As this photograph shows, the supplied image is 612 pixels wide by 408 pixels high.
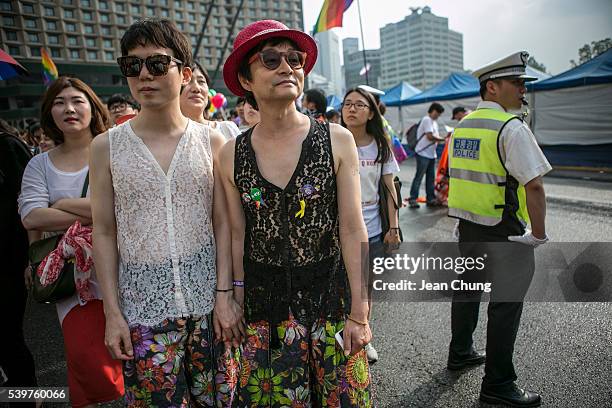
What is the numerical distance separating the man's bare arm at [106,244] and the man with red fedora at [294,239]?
478 mm

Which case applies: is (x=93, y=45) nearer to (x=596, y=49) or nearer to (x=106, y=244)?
(x=596, y=49)

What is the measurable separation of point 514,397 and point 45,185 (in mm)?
2904

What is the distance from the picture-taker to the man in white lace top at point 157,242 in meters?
1.54

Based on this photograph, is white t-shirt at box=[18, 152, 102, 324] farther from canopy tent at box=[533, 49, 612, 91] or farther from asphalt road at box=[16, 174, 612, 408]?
canopy tent at box=[533, 49, 612, 91]

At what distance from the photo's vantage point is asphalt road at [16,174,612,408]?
2371 mm

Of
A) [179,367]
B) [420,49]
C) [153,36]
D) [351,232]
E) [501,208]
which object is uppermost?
[420,49]

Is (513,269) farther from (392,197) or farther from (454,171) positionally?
(392,197)

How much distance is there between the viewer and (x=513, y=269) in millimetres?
2316

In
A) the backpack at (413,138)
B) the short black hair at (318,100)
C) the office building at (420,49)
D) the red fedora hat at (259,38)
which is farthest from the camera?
the office building at (420,49)

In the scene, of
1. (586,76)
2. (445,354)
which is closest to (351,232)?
(445,354)

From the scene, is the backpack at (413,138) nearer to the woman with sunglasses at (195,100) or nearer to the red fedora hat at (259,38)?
the woman with sunglasses at (195,100)

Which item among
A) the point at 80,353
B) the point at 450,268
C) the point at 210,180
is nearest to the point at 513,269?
the point at 450,268

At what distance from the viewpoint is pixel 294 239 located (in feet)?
5.05

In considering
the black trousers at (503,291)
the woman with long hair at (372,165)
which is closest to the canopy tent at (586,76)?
the woman with long hair at (372,165)
